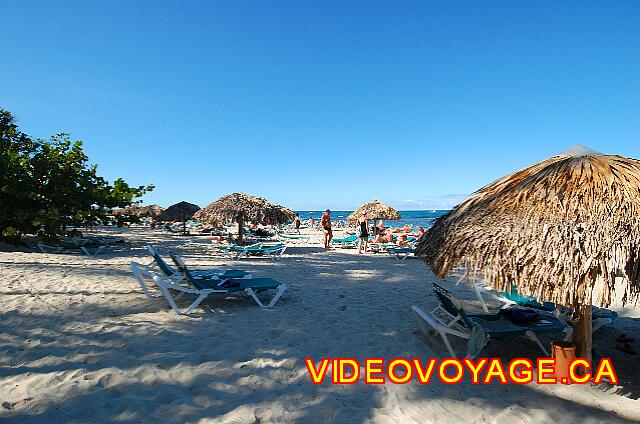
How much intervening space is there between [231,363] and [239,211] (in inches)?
420

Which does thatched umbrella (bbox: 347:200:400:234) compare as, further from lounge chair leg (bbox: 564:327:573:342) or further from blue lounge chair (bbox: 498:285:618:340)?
lounge chair leg (bbox: 564:327:573:342)

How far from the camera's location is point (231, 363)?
12.2 ft

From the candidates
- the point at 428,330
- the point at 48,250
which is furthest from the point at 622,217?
the point at 48,250

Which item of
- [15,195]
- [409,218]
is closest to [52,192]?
[15,195]

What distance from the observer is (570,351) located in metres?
3.65

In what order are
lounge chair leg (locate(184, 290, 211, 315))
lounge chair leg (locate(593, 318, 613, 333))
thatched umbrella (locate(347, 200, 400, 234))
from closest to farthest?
lounge chair leg (locate(593, 318, 613, 333)) → lounge chair leg (locate(184, 290, 211, 315)) → thatched umbrella (locate(347, 200, 400, 234))

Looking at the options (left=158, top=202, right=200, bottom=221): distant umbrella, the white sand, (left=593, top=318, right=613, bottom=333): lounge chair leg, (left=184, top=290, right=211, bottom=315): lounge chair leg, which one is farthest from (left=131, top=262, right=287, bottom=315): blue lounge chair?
(left=158, top=202, right=200, bottom=221): distant umbrella

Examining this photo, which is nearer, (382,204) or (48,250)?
(48,250)

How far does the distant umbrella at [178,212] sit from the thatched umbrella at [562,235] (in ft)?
63.2

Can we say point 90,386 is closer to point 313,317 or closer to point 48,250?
point 313,317

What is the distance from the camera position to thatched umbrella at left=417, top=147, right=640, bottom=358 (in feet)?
10.3

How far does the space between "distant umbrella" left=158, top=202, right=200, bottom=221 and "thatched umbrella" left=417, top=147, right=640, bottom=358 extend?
19.3 meters

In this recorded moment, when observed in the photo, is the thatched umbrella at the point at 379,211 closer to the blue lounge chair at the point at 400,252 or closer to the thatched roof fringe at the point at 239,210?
the thatched roof fringe at the point at 239,210

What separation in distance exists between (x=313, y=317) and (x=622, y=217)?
3.86 meters
